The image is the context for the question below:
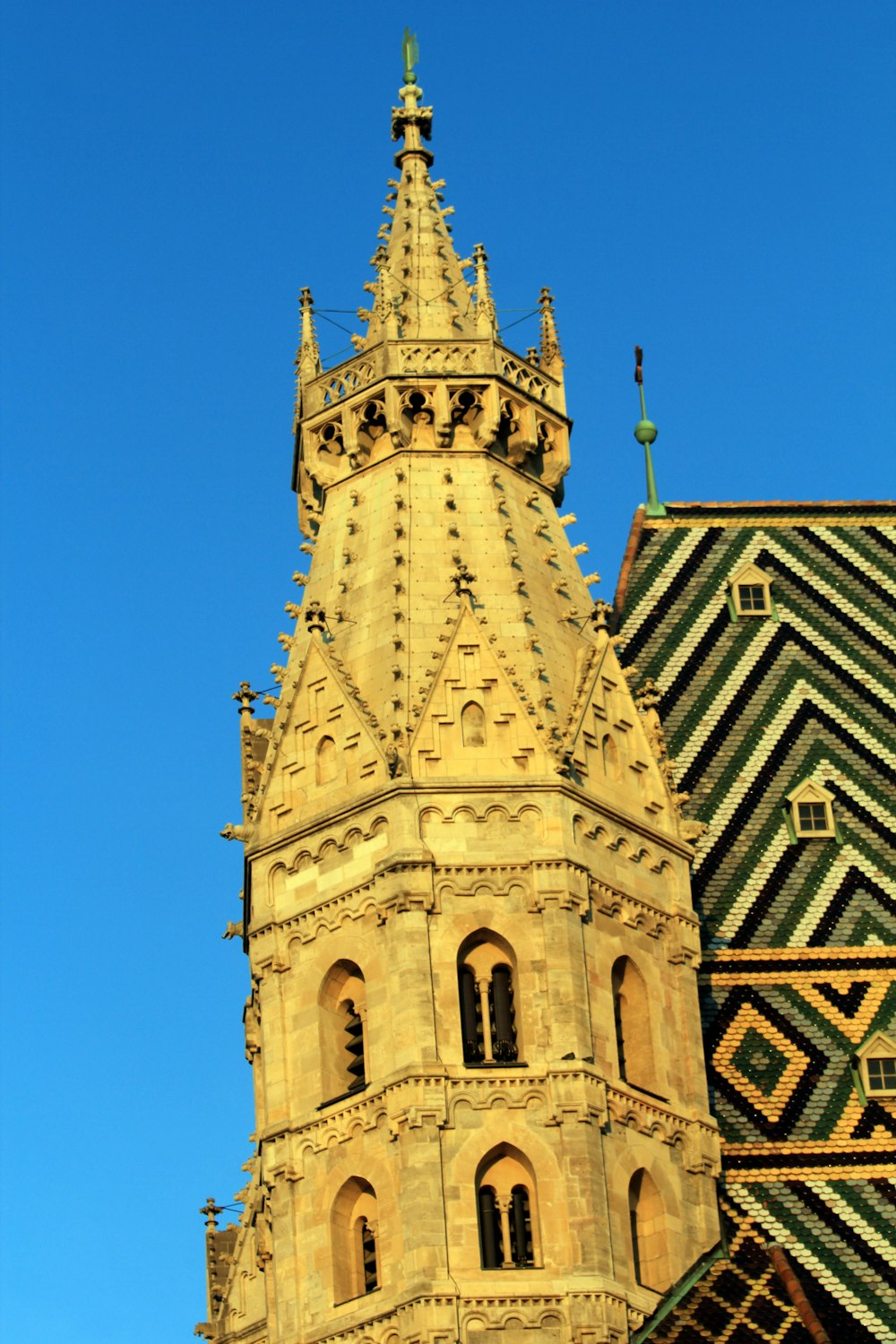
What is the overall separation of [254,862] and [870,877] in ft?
19.4

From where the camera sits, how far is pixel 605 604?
28.8 meters

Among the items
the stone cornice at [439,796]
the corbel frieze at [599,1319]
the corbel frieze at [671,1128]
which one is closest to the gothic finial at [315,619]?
the stone cornice at [439,796]

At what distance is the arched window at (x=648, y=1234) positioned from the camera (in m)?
25.6

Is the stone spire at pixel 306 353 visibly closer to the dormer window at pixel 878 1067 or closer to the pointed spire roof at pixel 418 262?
the pointed spire roof at pixel 418 262

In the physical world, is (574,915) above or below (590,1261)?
above

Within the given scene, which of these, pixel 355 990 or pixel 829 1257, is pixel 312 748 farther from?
pixel 829 1257

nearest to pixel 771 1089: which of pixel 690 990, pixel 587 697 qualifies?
pixel 690 990

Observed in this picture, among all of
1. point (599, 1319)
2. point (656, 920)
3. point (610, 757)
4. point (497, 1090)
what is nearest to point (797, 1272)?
point (599, 1319)

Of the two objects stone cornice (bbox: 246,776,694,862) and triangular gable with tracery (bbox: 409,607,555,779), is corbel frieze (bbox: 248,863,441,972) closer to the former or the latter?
stone cornice (bbox: 246,776,694,862)

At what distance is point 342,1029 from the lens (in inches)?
1050

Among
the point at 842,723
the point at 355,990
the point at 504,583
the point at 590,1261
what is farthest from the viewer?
the point at 842,723

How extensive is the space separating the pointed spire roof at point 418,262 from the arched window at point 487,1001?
6.50 metres

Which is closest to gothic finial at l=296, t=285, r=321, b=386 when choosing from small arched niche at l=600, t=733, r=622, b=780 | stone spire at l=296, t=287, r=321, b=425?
stone spire at l=296, t=287, r=321, b=425

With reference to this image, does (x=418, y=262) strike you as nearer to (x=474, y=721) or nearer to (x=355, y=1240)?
(x=474, y=721)
